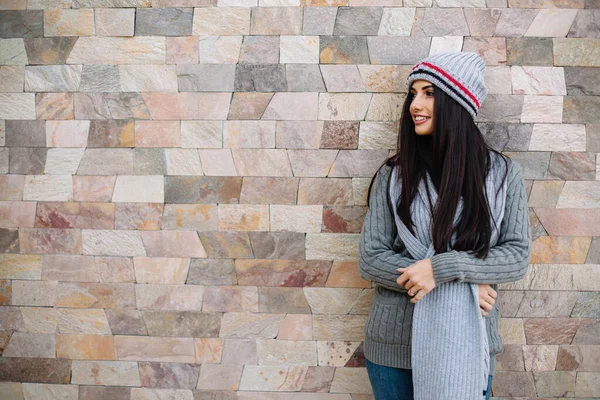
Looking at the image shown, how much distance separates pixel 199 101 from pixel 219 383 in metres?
1.37

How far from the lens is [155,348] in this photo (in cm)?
234

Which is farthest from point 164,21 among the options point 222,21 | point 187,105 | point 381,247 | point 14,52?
point 381,247

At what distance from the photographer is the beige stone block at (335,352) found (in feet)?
7.52

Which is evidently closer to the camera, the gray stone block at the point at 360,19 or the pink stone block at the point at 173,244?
the gray stone block at the point at 360,19

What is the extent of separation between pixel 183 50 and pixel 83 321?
1.42 metres

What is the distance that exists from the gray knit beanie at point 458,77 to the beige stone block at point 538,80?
1.77 ft

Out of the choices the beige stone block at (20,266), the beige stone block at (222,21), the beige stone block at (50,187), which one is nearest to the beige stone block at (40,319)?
the beige stone block at (20,266)

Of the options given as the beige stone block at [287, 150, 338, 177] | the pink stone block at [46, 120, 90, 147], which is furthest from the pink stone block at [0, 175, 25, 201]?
the beige stone block at [287, 150, 338, 177]

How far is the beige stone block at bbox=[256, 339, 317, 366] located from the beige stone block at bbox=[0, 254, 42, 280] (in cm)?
116

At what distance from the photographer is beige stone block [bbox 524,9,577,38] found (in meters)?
2.18

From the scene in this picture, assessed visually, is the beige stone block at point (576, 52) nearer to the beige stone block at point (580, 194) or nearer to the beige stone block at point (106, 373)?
the beige stone block at point (580, 194)

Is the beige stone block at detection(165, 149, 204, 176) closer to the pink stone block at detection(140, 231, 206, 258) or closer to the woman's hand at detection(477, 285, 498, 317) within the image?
the pink stone block at detection(140, 231, 206, 258)

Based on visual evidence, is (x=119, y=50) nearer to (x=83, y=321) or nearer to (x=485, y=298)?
(x=83, y=321)

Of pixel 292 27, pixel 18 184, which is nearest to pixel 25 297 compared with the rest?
pixel 18 184
